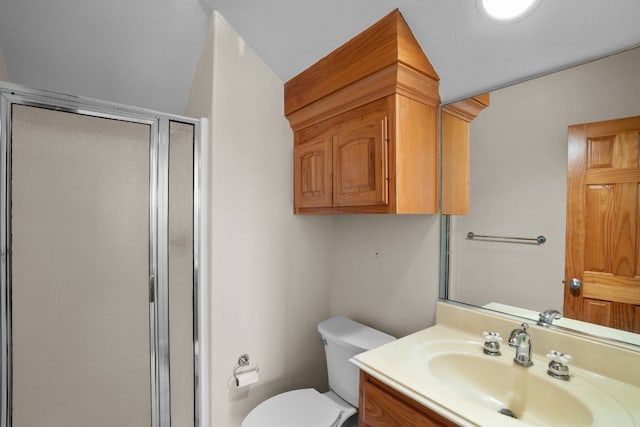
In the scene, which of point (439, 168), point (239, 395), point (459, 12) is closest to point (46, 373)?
point (239, 395)

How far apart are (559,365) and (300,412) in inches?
45.2

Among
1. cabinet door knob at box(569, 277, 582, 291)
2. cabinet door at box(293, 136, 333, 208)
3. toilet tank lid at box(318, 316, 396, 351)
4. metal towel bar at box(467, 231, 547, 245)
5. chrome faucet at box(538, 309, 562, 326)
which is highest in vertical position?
→ cabinet door at box(293, 136, 333, 208)

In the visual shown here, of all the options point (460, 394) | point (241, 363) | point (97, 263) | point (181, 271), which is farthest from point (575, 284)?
point (97, 263)

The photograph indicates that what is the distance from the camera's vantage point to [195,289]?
1640 millimetres

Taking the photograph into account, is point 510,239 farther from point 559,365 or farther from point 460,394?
point 460,394

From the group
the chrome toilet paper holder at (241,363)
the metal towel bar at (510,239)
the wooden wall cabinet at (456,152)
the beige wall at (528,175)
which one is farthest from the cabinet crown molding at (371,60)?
the chrome toilet paper holder at (241,363)

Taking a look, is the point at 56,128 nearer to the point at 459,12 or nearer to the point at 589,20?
the point at 459,12

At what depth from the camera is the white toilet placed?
1.46 meters

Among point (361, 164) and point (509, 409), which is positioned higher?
point (361, 164)

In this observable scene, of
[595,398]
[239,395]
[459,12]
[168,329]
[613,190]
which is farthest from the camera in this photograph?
[239,395]

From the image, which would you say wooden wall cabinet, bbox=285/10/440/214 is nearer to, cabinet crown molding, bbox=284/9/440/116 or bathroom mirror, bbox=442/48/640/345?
cabinet crown molding, bbox=284/9/440/116

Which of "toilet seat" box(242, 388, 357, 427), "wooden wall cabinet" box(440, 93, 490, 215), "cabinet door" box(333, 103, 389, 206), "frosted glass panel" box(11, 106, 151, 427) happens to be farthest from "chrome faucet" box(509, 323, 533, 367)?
"frosted glass panel" box(11, 106, 151, 427)

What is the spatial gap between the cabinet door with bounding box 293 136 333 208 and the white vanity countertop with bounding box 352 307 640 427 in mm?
784

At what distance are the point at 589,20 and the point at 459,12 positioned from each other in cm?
40
